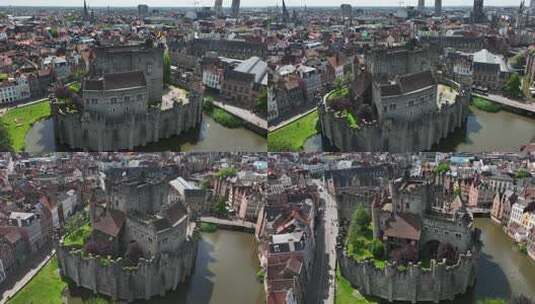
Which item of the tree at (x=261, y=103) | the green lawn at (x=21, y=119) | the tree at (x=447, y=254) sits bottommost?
the tree at (x=447, y=254)

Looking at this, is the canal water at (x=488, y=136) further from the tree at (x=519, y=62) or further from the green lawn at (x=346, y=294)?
the tree at (x=519, y=62)

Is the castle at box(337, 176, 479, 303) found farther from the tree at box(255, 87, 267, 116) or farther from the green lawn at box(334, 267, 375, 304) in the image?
the tree at box(255, 87, 267, 116)

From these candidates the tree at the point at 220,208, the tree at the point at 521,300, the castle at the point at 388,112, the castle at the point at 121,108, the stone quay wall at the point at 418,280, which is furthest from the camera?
the tree at the point at 220,208

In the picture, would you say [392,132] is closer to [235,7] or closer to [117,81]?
[117,81]

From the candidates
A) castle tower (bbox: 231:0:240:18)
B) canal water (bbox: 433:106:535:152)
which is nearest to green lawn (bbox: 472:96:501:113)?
canal water (bbox: 433:106:535:152)

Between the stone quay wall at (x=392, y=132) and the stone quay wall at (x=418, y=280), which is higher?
the stone quay wall at (x=392, y=132)

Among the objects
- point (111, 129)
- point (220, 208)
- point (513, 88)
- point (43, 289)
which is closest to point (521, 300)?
point (220, 208)

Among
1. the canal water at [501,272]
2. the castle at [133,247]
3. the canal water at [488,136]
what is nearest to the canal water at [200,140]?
the castle at [133,247]
